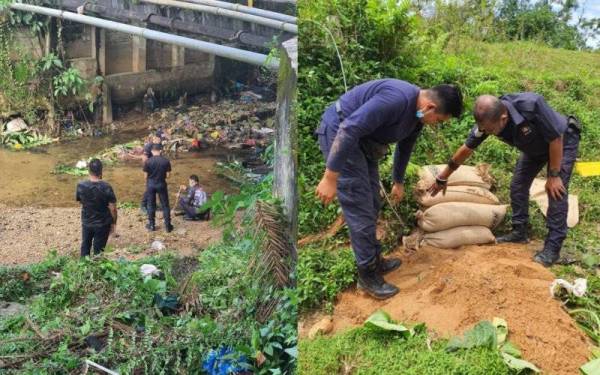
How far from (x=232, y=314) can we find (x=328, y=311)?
0.64m

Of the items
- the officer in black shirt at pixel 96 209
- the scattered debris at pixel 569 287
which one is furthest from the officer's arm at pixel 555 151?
the officer in black shirt at pixel 96 209

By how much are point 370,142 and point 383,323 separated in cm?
77

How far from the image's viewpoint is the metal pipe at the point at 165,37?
2.46 m

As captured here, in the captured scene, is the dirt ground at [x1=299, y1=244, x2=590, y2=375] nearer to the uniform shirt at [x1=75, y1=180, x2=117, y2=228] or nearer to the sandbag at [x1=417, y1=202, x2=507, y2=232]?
the sandbag at [x1=417, y1=202, x2=507, y2=232]

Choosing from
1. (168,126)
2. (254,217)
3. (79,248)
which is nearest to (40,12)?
(168,126)

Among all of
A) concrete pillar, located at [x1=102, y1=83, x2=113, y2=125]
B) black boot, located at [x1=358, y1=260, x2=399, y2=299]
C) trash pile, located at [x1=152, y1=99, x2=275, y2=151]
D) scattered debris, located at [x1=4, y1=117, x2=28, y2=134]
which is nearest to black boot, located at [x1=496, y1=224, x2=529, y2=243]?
black boot, located at [x1=358, y1=260, x2=399, y2=299]

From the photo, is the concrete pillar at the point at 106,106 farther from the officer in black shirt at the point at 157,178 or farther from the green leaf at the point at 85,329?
the green leaf at the point at 85,329

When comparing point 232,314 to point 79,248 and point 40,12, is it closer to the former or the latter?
point 79,248

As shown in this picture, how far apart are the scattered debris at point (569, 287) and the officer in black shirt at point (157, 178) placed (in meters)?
1.72

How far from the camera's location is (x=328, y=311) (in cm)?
225

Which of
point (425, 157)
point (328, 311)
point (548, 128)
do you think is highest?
point (548, 128)

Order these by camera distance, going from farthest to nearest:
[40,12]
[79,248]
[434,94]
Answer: [79,248] < [40,12] < [434,94]

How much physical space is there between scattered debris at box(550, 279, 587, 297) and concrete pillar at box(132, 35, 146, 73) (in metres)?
1.97

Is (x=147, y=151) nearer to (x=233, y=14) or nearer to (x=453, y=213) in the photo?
(x=233, y=14)
